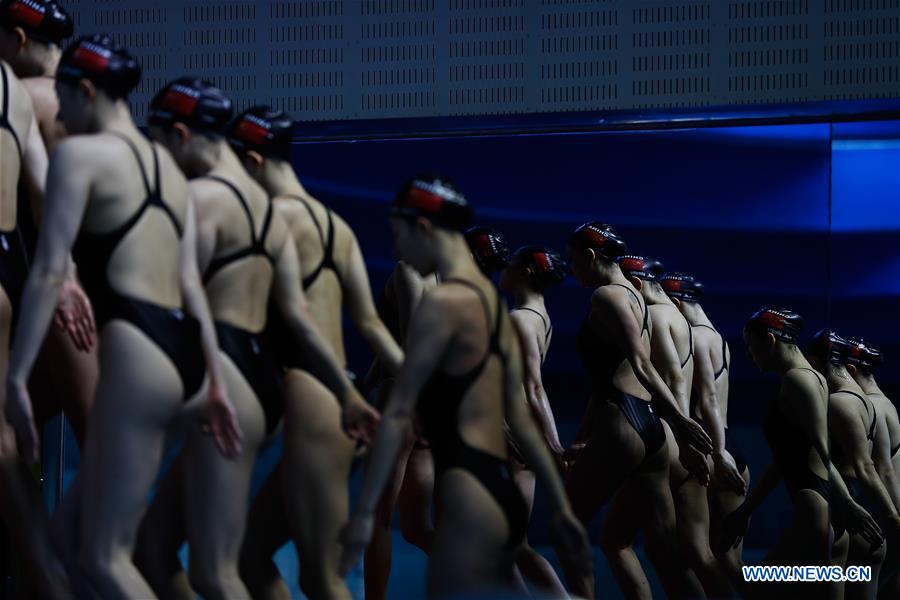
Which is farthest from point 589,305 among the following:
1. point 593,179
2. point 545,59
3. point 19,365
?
point 19,365

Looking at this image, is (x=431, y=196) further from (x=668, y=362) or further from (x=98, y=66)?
(x=668, y=362)

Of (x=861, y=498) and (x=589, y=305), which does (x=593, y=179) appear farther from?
(x=861, y=498)

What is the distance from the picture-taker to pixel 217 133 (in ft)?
15.9

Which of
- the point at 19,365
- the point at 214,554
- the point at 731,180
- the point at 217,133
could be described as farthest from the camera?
the point at 731,180

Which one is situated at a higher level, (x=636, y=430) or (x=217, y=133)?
(x=217, y=133)

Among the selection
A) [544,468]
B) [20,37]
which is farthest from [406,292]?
[544,468]

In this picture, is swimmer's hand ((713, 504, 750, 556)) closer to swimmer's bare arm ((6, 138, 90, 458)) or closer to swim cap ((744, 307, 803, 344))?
swim cap ((744, 307, 803, 344))

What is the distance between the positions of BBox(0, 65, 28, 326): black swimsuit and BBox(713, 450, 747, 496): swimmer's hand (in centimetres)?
369

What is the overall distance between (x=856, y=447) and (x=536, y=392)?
5.50 feet

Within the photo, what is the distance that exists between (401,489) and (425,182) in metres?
2.55

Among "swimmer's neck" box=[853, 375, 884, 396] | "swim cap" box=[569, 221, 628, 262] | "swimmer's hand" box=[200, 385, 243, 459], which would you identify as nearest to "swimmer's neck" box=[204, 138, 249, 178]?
"swimmer's hand" box=[200, 385, 243, 459]

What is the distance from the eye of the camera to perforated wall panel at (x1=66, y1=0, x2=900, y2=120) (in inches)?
287

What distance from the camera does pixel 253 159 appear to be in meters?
5.21

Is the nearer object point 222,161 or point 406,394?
point 406,394
